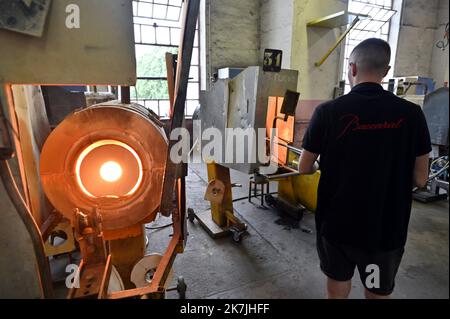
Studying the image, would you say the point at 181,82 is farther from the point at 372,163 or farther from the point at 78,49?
the point at 372,163

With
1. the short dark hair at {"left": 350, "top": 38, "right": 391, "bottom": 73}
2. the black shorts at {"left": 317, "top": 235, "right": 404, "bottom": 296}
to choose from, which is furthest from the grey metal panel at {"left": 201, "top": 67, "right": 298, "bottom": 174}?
the black shorts at {"left": 317, "top": 235, "right": 404, "bottom": 296}

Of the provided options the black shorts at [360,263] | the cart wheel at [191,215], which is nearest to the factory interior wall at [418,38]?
the cart wheel at [191,215]

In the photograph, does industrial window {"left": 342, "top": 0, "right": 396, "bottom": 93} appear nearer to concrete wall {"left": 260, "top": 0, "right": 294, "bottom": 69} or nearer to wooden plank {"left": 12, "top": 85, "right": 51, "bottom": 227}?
concrete wall {"left": 260, "top": 0, "right": 294, "bottom": 69}

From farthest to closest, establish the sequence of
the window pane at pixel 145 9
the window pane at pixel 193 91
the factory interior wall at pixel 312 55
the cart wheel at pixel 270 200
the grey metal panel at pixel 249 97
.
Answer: the window pane at pixel 193 91
the window pane at pixel 145 9
the factory interior wall at pixel 312 55
the cart wheel at pixel 270 200
the grey metal panel at pixel 249 97

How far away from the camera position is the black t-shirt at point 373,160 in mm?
1078

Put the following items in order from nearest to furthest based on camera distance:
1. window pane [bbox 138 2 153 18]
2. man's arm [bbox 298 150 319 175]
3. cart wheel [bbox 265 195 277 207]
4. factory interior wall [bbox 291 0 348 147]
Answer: man's arm [bbox 298 150 319 175] → cart wheel [bbox 265 195 277 207] → factory interior wall [bbox 291 0 348 147] → window pane [bbox 138 2 153 18]

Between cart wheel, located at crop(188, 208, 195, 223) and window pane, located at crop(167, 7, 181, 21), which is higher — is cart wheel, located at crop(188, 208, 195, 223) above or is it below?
below

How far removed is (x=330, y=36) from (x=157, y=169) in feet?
18.1

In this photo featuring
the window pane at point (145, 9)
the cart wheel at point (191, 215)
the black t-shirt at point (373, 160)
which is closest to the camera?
the black t-shirt at point (373, 160)

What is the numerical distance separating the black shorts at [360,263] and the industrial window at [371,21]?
639 cm

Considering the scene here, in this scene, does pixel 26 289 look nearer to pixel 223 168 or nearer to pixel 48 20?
pixel 48 20

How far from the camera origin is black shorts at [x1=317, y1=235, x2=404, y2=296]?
1113 millimetres

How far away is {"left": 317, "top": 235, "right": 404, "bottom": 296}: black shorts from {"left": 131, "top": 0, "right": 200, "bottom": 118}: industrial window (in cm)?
569

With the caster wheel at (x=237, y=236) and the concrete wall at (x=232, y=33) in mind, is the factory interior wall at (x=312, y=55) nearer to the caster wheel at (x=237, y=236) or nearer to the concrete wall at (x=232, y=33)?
the concrete wall at (x=232, y=33)
